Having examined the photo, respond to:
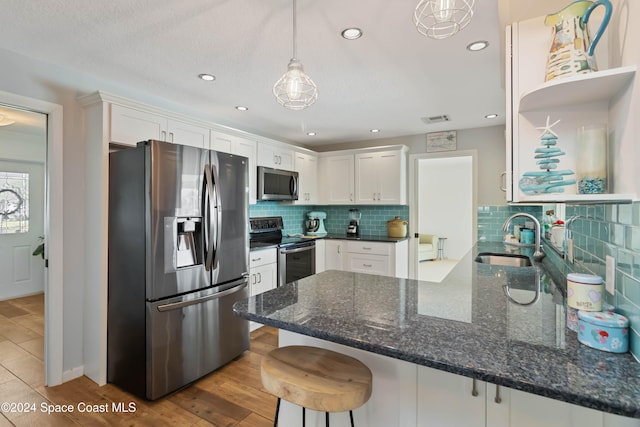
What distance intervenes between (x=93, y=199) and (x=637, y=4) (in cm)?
305

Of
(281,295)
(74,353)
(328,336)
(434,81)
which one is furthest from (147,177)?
(434,81)

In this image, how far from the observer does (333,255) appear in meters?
4.41

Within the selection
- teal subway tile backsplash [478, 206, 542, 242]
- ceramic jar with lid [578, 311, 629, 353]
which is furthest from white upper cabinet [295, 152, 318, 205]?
ceramic jar with lid [578, 311, 629, 353]

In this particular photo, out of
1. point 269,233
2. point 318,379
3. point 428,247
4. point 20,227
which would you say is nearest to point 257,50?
point 318,379

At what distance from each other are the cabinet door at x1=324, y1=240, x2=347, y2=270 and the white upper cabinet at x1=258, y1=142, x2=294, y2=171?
3.99ft

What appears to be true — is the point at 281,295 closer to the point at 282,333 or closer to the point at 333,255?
the point at 282,333

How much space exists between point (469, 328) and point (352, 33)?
5.64 ft

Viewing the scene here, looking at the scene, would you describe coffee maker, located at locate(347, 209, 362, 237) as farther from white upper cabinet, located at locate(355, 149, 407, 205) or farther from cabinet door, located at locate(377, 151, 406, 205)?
cabinet door, located at locate(377, 151, 406, 205)

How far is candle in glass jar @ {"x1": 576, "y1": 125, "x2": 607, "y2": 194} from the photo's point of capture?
0.88m

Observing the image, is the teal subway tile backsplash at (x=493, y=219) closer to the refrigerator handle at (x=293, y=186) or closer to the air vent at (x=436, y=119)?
the air vent at (x=436, y=119)

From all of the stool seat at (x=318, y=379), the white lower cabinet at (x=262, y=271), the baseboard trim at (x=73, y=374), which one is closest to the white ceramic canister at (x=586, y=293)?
the stool seat at (x=318, y=379)

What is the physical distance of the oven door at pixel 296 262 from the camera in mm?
3648

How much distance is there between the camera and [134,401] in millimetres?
2117

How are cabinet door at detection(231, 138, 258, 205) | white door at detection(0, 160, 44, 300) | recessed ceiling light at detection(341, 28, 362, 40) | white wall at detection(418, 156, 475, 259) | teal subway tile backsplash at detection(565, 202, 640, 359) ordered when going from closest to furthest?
teal subway tile backsplash at detection(565, 202, 640, 359) → recessed ceiling light at detection(341, 28, 362, 40) → cabinet door at detection(231, 138, 258, 205) → white door at detection(0, 160, 44, 300) → white wall at detection(418, 156, 475, 259)
